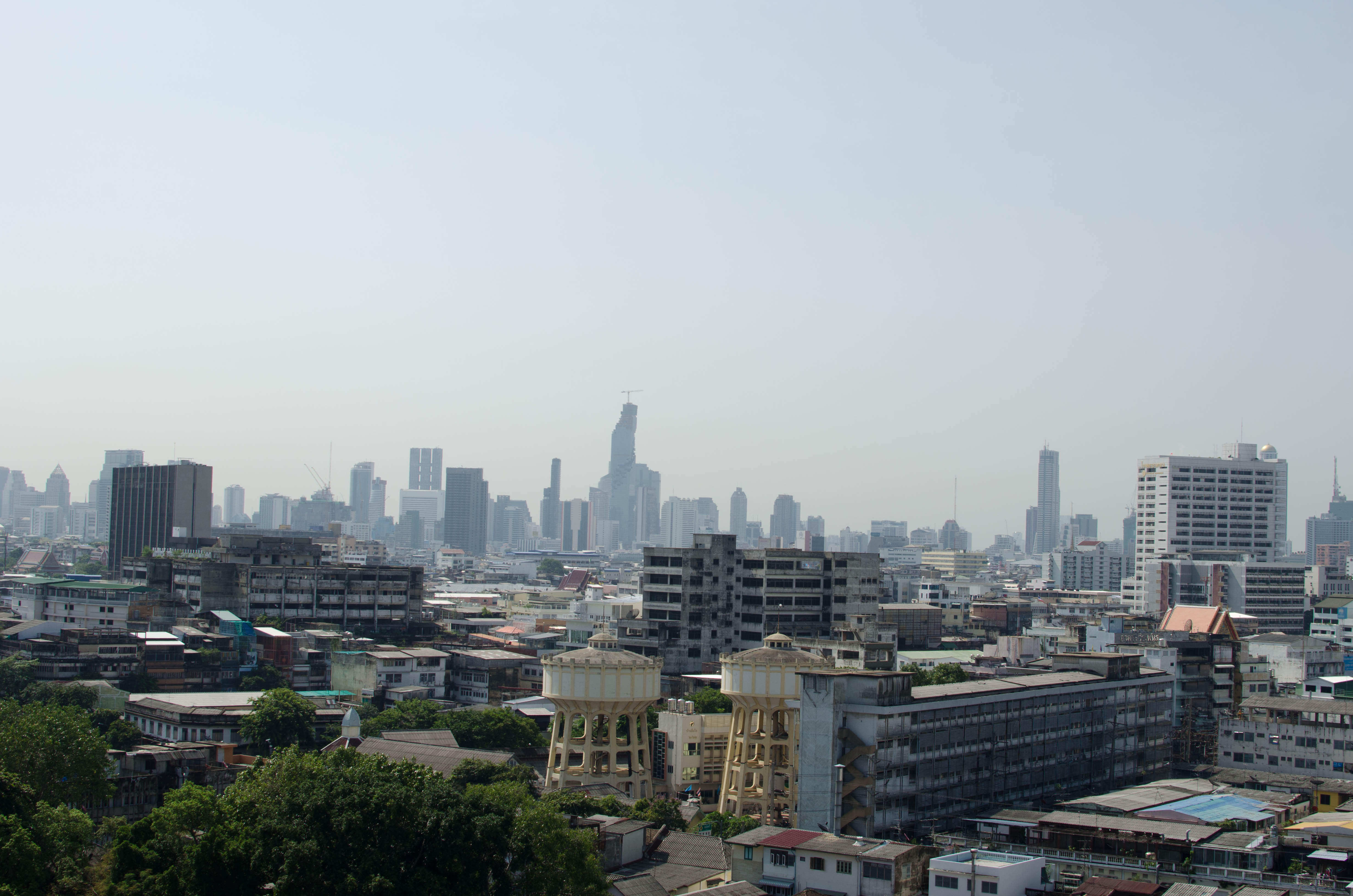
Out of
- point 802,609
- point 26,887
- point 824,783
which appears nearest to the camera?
point 26,887

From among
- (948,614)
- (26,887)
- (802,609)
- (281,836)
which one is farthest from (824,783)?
(948,614)

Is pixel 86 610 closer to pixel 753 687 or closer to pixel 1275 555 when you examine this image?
pixel 753 687

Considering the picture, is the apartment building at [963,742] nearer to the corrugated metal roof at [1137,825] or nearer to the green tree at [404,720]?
the corrugated metal roof at [1137,825]

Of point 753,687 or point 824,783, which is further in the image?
point 753,687

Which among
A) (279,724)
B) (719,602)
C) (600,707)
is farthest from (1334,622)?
(279,724)

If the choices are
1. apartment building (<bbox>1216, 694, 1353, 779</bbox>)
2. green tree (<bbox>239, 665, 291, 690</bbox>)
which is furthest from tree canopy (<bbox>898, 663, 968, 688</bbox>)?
green tree (<bbox>239, 665, 291, 690</bbox>)

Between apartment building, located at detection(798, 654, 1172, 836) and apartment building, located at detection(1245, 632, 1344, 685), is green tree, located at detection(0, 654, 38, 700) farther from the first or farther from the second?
apartment building, located at detection(1245, 632, 1344, 685)

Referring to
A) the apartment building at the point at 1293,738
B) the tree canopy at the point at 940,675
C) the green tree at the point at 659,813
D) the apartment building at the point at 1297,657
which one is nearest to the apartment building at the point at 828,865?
the green tree at the point at 659,813
